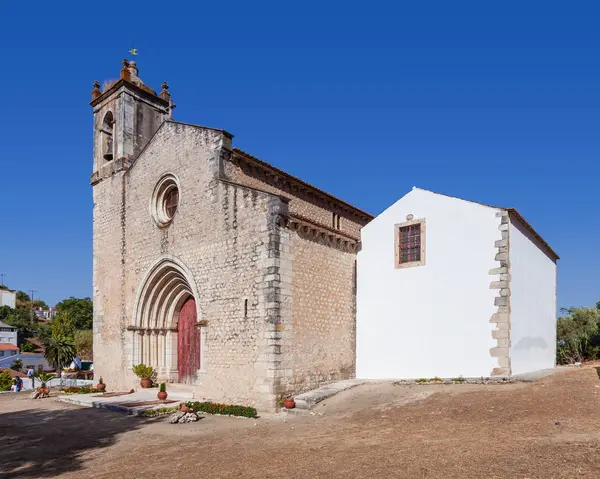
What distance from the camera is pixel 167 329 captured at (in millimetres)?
20328

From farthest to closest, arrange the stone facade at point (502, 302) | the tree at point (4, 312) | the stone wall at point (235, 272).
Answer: the tree at point (4, 312)
the stone facade at point (502, 302)
the stone wall at point (235, 272)

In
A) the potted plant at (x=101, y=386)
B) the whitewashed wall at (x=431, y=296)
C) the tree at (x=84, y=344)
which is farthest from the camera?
the tree at (x=84, y=344)

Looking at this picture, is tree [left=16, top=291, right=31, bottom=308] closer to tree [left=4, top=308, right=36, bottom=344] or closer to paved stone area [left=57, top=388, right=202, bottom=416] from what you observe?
tree [left=4, top=308, right=36, bottom=344]

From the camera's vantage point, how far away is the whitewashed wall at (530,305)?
16.3 m

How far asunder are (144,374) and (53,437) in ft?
22.9

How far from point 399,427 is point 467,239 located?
7840mm

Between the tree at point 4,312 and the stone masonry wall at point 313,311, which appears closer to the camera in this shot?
the stone masonry wall at point 313,311

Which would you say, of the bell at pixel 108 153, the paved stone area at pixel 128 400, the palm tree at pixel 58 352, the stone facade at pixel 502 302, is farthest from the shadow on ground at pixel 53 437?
the palm tree at pixel 58 352

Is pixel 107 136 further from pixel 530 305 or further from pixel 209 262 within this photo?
pixel 530 305

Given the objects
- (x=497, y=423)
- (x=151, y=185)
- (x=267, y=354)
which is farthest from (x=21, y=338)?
(x=497, y=423)

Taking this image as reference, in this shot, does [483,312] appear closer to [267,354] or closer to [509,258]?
[509,258]

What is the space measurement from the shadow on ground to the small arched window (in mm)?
11430

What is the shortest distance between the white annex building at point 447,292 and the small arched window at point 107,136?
1264cm

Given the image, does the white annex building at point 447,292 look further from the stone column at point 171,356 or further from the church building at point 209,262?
the stone column at point 171,356
